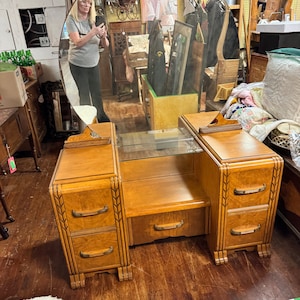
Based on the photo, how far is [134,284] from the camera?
1.33m

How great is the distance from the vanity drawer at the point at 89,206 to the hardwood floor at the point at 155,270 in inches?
13.5

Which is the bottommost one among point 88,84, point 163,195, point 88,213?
point 163,195

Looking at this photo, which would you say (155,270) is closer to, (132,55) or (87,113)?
(87,113)

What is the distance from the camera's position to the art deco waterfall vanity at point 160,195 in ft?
3.92

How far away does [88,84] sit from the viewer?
1387mm

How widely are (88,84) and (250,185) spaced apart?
2.96 ft

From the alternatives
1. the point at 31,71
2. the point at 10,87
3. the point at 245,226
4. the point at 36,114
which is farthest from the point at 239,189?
the point at 31,71

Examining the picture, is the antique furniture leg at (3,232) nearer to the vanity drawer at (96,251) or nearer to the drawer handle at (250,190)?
the vanity drawer at (96,251)

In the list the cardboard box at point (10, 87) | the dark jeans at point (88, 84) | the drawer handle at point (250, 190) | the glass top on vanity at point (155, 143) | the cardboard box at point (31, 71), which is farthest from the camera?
the cardboard box at point (31, 71)

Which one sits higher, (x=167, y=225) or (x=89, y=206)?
(x=89, y=206)

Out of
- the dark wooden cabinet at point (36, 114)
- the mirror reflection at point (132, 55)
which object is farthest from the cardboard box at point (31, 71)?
the mirror reflection at point (132, 55)

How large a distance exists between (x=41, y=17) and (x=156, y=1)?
191cm

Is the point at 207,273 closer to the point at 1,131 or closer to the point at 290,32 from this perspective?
the point at 1,131

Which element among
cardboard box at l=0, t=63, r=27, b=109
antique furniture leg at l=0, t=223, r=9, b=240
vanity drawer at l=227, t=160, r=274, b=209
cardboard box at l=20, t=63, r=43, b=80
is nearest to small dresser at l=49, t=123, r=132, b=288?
vanity drawer at l=227, t=160, r=274, b=209
